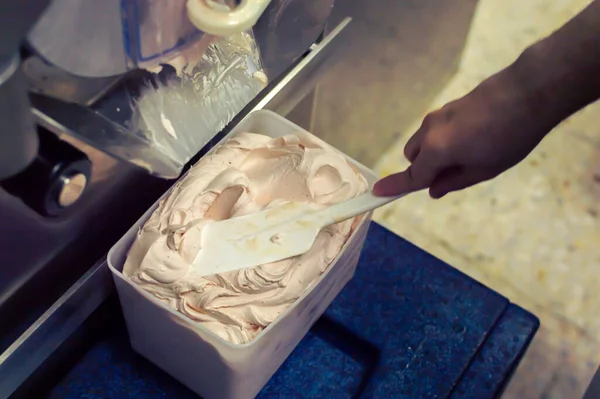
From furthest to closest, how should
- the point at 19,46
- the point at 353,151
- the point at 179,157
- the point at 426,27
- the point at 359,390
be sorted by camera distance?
1. the point at 353,151
2. the point at 426,27
3. the point at 359,390
4. the point at 179,157
5. the point at 19,46

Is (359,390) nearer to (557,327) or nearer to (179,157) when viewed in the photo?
(179,157)

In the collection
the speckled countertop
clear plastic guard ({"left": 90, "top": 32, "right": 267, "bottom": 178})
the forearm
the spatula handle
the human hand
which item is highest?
the forearm

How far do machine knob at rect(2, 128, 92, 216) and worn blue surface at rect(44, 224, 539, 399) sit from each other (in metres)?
0.19

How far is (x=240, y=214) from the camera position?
1.58 feet

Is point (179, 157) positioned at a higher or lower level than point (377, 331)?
higher

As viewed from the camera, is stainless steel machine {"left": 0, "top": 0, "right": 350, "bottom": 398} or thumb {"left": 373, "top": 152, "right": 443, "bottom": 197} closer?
stainless steel machine {"left": 0, "top": 0, "right": 350, "bottom": 398}

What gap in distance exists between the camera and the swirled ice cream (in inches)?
17.6

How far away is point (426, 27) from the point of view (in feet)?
2.71

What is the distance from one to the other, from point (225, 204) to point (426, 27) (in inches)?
17.8

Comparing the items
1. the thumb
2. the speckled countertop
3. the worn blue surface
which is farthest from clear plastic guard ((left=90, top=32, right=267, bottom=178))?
the speckled countertop

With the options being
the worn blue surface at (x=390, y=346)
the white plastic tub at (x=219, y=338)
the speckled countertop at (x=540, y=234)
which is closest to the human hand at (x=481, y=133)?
the white plastic tub at (x=219, y=338)

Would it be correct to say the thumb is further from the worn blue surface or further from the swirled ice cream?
the worn blue surface

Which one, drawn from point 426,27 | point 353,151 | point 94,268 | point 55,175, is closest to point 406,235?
point 353,151

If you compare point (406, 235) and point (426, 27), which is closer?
point (426, 27)
